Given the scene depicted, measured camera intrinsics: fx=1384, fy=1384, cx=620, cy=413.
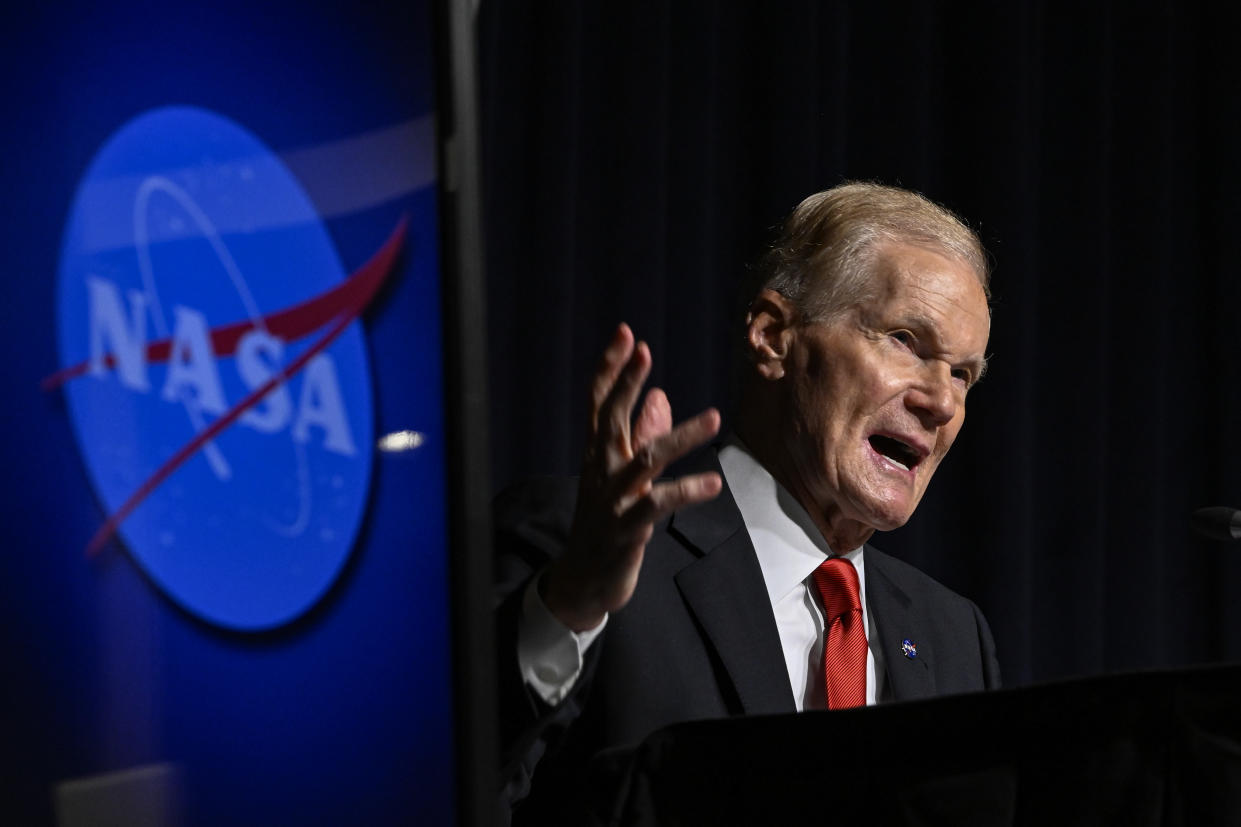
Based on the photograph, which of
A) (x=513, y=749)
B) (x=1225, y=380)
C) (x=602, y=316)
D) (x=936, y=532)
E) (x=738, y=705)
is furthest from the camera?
(x=1225, y=380)

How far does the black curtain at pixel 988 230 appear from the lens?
8.46ft

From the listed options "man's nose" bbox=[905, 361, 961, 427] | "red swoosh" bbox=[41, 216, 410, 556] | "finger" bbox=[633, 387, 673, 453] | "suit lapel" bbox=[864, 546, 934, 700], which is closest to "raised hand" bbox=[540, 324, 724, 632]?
"finger" bbox=[633, 387, 673, 453]

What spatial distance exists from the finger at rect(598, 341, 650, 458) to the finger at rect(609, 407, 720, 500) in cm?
2

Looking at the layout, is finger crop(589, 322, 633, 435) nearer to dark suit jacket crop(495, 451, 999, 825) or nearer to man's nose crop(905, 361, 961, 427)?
dark suit jacket crop(495, 451, 999, 825)

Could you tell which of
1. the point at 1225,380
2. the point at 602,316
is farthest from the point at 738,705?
the point at 1225,380

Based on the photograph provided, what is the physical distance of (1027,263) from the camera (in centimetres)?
309

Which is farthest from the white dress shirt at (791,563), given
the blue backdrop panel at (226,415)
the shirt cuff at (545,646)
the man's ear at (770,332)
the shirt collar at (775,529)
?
the blue backdrop panel at (226,415)

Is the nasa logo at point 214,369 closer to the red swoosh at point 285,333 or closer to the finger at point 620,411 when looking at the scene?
the red swoosh at point 285,333

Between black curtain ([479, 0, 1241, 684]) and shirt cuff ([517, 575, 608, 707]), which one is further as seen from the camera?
black curtain ([479, 0, 1241, 684])

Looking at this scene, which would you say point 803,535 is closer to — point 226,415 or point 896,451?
point 896,451

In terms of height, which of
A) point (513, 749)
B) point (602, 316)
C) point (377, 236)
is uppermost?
point (377, 236)

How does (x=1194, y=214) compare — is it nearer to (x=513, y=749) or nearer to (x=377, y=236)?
(x=513, y=749)

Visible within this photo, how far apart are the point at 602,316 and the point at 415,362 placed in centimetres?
200

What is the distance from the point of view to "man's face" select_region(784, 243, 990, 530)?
1782 millimetres
